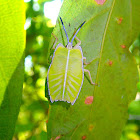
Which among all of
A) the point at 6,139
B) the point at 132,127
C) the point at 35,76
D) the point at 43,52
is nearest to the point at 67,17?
the point at 6,139

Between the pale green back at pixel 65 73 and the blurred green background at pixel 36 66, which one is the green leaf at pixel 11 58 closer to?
the pale green back at pixel 65 73

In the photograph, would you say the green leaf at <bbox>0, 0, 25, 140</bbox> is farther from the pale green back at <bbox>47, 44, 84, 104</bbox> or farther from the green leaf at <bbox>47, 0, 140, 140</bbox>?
the pale green back at <bbox>47, 44, 84, 104</bbox>

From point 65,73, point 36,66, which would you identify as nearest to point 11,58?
point 65,73

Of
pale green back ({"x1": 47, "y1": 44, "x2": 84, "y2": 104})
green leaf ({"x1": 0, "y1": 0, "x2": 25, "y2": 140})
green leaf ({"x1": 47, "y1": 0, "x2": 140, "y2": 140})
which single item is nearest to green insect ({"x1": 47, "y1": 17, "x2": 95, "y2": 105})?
pale green back ({"x1": 47, "y1": 44, "x2": 84, "y2": 104})

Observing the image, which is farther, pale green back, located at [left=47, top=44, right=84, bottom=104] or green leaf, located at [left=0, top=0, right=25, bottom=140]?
pale green back, located at [left=47, top=44, right=84, bottom=104]

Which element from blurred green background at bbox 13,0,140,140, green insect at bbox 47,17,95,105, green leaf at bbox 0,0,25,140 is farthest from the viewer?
blurred green background at bbox 13,0,140,140

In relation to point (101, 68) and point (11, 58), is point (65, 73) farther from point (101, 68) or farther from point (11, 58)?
point (11, 58)

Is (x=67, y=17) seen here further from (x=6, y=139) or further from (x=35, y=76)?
(x=35, y=76)
